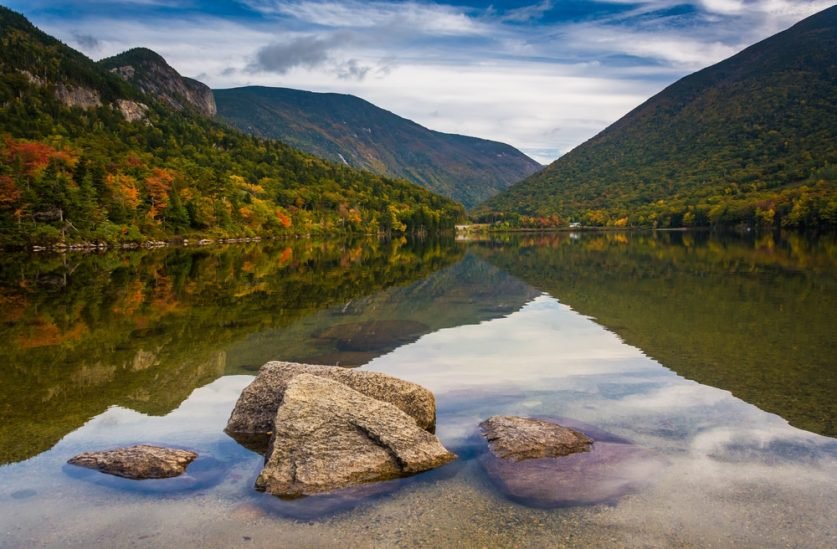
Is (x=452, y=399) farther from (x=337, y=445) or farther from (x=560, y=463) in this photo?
(x=337, y=445)

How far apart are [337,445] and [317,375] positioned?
2.93m

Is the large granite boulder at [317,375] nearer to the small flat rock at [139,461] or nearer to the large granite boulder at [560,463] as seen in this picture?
the large granite boulder at [560,463]

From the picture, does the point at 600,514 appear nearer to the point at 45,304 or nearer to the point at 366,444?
the point at 366,444

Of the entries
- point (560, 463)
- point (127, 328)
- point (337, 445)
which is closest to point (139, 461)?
point (337, 445)

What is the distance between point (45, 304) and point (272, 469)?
27.6 meters

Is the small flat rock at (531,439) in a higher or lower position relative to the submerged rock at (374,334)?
higher

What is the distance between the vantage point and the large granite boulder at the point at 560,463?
31.5ft

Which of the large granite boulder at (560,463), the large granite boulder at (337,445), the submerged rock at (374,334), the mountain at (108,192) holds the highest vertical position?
the mountain at (108,192)

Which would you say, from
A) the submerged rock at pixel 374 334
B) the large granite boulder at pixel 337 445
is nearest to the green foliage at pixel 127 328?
the submerged rock at pixel 374 334

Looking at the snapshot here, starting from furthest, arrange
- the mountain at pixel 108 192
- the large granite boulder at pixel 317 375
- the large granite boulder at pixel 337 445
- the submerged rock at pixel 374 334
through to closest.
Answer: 1. the mountain at pixel 108 192
2. the submerged rock at pixel 374 334
3. the large granite boulder at pixel 317 375
4. the large granite boulder at pixel 337 445

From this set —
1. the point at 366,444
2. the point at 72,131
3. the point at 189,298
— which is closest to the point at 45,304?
the point at 189,298

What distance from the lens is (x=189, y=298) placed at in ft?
111

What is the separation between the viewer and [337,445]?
10.5 m

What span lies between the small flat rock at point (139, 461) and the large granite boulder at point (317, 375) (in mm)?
1614
